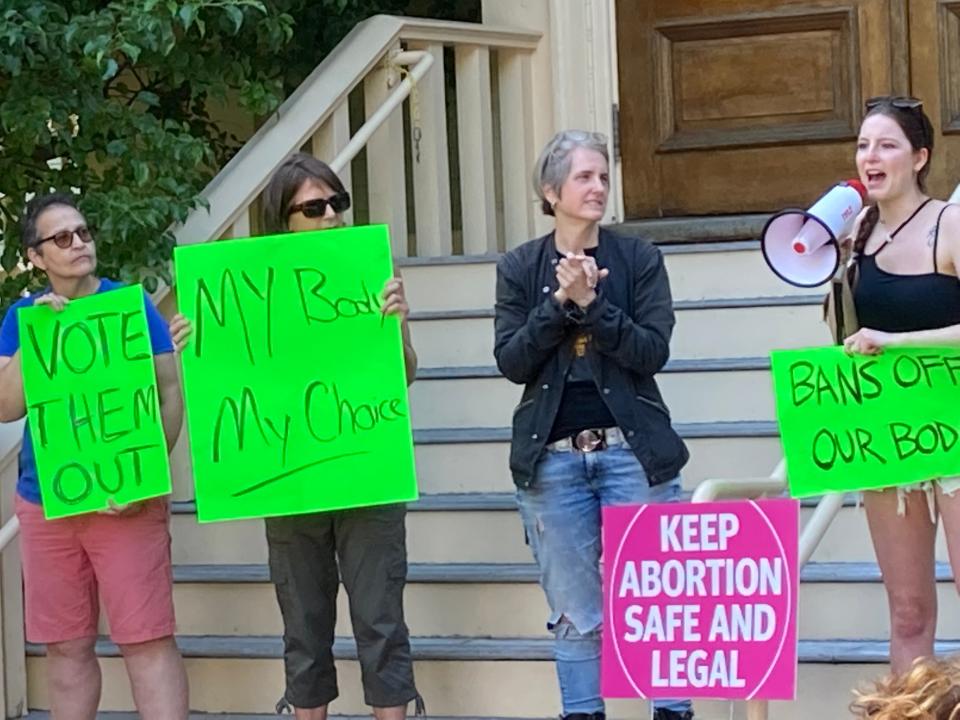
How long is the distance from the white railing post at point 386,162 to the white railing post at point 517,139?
0.52 metres

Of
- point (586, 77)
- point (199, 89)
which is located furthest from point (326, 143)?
point (586, 77)

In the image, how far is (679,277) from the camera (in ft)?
18.6

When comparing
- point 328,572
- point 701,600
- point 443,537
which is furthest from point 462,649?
point 701,600

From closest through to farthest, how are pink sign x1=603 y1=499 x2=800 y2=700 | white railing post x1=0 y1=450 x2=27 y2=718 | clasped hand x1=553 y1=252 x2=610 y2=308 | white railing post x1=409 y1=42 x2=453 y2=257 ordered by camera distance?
pink sign x1=603 y1=499 x2=800 y2=700 < clasped hand x1=553 y1=252 x2=610 y2=308 < white railing post x1=0 y1=450 x2=27 y2=718 < white railing post x1=409 y1=42 x2=453 y2=257

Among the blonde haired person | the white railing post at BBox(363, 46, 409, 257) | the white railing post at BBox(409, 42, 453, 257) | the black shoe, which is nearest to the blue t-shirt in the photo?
the black shoe

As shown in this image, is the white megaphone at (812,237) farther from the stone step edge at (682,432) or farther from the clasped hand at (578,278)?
the stone step edge at (682,432)

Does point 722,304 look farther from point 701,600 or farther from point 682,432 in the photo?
point 701,600

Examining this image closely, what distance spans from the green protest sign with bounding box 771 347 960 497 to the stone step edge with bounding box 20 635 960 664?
85 centimetres

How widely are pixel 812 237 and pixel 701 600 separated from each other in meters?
0.77

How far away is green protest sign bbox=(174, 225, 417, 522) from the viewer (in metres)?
4.05

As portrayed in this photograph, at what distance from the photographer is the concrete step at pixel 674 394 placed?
526 centimetres

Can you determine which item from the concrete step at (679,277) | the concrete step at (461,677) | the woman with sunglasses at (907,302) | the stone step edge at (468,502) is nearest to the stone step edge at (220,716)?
the concrete step at (461,677)

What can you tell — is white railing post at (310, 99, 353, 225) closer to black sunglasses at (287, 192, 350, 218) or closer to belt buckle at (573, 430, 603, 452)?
black sunglasses at (287, 192, 350, 218)

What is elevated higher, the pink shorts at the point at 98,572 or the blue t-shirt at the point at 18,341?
the blue t-shirt at the point at 18,341
